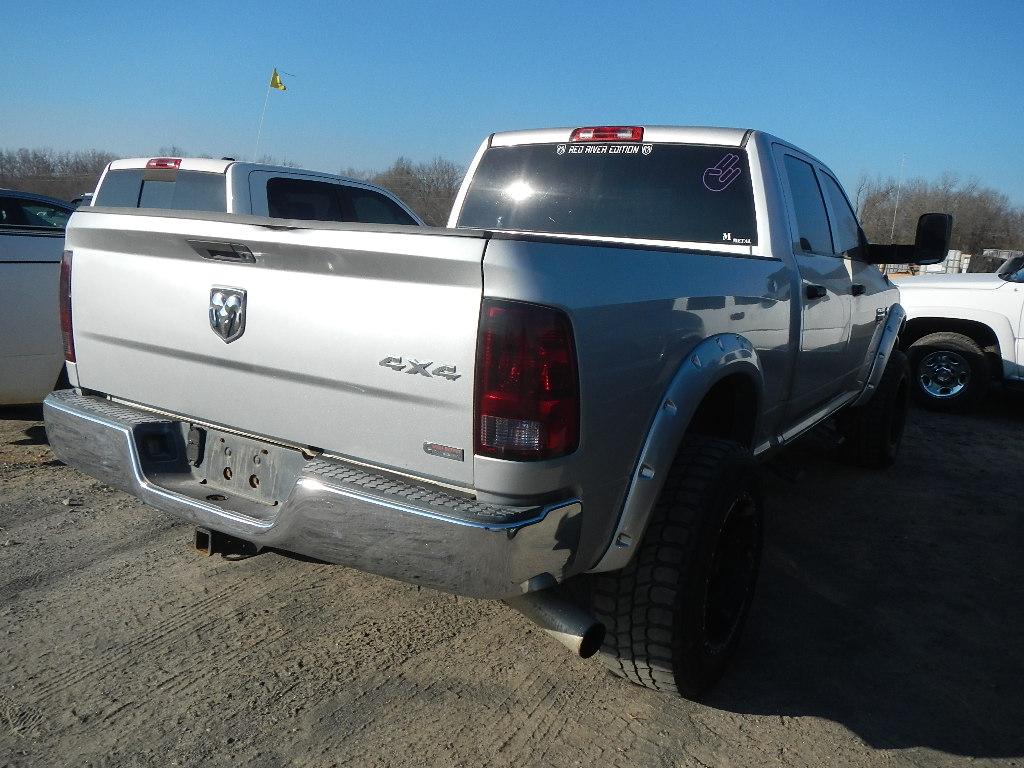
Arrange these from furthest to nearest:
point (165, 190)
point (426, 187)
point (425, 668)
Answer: point (426, 187), point (165, 190), point (425, 668)

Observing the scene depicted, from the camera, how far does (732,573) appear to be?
296cm

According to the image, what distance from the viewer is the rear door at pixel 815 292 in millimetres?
3699

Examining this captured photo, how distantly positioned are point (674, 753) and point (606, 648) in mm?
353

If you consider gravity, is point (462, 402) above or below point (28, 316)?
above

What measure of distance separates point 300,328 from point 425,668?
1.26 m

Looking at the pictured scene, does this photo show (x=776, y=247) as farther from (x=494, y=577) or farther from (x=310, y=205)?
(x=310, y=205)

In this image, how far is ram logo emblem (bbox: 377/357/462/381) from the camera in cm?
207

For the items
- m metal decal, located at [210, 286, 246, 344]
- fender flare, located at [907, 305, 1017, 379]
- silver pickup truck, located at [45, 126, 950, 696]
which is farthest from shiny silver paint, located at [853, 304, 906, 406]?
m metal decal, located at [210, 286, 246, 344]

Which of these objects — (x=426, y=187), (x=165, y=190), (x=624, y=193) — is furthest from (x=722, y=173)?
(x=426, y=187)

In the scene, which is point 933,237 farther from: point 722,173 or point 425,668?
point 425,668

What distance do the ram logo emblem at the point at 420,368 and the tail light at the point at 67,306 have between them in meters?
1.44

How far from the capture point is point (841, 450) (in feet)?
18.5

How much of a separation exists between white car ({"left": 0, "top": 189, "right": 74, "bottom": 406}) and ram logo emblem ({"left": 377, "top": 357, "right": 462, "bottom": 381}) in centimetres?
355

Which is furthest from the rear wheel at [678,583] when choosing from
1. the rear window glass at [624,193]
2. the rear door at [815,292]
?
the rear window glass at [624,193]
